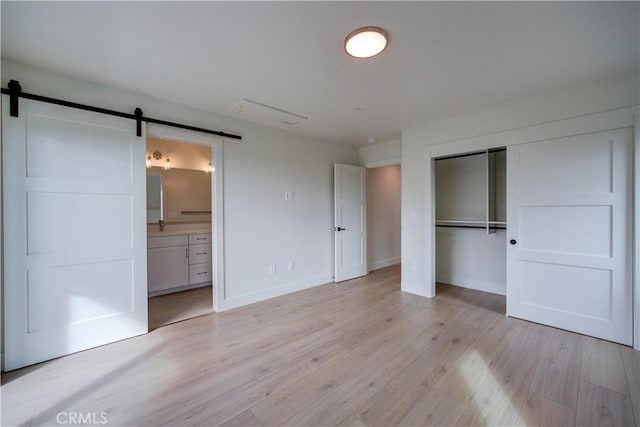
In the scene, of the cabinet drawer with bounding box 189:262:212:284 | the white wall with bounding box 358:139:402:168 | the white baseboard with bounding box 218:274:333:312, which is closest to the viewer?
the white baseboard with bounding box 218:274:333:312

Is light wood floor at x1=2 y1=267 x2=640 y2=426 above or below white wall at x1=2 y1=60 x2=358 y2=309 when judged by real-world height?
below

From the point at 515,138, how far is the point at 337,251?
288 centimetres

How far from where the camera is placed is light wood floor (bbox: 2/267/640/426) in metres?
1.68

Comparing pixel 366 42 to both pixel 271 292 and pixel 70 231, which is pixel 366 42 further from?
pixel 271 292

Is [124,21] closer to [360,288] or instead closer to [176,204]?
[176,204]

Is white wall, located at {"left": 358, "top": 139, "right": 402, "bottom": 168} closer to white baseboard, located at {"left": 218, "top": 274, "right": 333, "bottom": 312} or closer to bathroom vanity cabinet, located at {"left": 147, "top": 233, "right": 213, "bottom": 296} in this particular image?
white baseboard, located at {"left": 218, "top": 274, "right": 333, "bottom": 312}

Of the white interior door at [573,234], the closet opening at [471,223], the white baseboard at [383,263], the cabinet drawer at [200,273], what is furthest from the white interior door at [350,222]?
the white interior door at [573,234]

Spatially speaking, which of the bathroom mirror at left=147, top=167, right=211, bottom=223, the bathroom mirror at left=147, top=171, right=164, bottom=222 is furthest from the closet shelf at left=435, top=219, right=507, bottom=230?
the bathroom mirror at left=147, top=171, right=164, bottom=222

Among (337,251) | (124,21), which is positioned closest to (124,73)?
(124,21)

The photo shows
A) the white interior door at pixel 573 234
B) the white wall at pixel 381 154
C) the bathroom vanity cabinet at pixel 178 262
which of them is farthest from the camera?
the white wall at pixel 381 154

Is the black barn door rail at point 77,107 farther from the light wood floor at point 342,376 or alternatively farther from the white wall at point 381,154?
the white wall at point 381,154

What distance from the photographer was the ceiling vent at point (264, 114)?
10.1 ft

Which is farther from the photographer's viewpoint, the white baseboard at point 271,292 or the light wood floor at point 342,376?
the white baseboard at point 271,292

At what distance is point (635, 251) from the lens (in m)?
2.39
